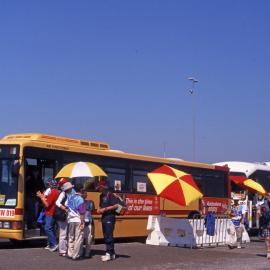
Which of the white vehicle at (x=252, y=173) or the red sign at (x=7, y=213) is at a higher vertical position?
the white vehicle at (x=252, y=173)

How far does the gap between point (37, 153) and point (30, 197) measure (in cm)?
126

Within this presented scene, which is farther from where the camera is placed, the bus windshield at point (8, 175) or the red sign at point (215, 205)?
the red sign at point (215, 205)

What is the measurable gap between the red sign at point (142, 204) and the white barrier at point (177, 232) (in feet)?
4.61

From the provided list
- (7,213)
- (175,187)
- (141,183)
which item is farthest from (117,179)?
(7,213)

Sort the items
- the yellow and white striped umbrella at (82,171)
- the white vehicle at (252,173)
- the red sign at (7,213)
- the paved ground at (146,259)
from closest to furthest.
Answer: the paved ground at (146,259) < the yellow and white striped umbrella at (82,171) < the red sign at (7,213) < the white vehicle at (252,173)

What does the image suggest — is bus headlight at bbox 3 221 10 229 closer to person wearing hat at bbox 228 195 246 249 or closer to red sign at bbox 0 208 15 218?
red sign at bbox 0 208 15 218

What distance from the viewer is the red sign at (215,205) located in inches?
914

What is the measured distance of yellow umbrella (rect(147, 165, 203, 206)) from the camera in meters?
16.9

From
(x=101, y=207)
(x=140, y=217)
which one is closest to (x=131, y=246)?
(x=140, y=217)

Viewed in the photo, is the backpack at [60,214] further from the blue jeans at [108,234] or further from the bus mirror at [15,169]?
the bus mirror at [15,169]

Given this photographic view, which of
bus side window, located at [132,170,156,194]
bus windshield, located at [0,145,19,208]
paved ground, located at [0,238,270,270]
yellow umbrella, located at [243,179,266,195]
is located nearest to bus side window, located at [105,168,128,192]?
bus side window, located at [132,170,156,194]

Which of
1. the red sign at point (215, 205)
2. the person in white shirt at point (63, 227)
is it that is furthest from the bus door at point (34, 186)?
the red sign at point (215, 205)

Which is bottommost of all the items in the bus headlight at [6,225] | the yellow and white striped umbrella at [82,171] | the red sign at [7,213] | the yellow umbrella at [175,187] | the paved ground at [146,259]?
the paved ground at [146,259]

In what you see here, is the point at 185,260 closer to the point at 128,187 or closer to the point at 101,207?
the point at 101,207
